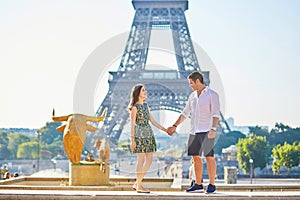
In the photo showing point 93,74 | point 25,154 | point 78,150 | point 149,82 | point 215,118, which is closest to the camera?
point 215,118

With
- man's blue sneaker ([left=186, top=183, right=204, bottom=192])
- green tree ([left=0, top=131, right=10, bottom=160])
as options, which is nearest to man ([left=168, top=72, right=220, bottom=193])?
man's blue sneaker ([left=186, top=183, right=204, bottom=192])

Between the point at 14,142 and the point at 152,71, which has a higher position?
the point at 152,71

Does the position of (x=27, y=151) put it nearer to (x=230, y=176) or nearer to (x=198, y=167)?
(x=230, y=176)

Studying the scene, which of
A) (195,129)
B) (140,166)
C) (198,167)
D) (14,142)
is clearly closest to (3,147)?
(14,142)

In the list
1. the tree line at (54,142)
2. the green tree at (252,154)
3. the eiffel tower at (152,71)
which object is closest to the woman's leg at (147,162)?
the eiffel tower at (152,71)

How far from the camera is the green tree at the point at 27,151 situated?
87.8 metres

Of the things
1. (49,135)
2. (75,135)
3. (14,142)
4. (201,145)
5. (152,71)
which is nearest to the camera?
(201,145)

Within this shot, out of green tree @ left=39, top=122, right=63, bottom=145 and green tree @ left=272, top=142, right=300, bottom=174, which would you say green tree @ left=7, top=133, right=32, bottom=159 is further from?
green tree @ left=272, top=142, right=300, bottom=174

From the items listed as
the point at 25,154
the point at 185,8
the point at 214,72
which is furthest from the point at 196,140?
the point at 25,154

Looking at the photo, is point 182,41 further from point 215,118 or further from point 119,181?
point 215,118

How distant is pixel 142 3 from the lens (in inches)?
2378

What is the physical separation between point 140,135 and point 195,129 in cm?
86

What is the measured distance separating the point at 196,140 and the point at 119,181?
8.36m

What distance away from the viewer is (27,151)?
289 ft
